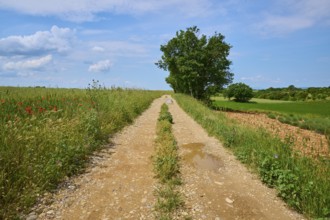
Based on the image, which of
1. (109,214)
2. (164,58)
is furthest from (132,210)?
(164,58)

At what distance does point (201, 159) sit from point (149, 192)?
2.80 m

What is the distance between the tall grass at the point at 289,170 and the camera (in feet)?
13.5

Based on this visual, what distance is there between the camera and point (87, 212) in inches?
154

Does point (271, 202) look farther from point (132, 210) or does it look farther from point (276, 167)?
point (132, 210)

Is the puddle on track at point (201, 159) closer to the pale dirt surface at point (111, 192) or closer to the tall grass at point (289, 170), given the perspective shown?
the tall grass at point (289, 170)

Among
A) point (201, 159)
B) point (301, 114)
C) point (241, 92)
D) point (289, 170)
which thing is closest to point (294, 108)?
point (301, 114)

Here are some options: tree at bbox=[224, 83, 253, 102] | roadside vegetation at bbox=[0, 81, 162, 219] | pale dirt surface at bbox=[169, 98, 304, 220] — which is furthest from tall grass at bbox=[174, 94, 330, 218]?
tree at bbox=[224, 83, 253, 102]

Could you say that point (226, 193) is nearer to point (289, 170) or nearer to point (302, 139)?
point (289, 170)

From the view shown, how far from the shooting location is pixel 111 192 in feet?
15.3

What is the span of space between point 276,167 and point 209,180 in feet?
5.35

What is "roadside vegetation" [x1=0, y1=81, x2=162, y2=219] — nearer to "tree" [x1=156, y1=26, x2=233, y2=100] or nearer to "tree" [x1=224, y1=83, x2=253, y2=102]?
"tree" [x1=156, y1=26, x2=233, y2=100]

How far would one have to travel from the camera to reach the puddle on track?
21.2 ft

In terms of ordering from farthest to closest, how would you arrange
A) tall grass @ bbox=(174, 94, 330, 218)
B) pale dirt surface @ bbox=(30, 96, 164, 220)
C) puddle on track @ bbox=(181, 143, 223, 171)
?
puddle on track @ bbox=(181, 143, 223, 171) → tall grass @ bbox=(174, 94, 330, 218) → pale dirt surface @ bbox=(30, 96, 164, 220)

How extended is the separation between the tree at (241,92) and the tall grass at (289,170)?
49581 millimetres
